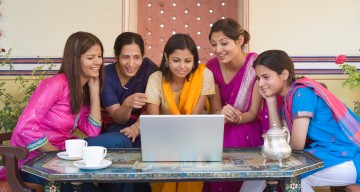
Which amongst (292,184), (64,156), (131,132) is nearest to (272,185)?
(292,184)

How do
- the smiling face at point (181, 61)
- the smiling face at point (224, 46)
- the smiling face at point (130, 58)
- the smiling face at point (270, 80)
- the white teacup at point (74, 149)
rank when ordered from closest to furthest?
the white teacup at point (74, 149)
the smiling face at point (270, 80)
the smiling face at point (181, 61)
the smiling face at point (224, 46)
the smiling face at point (130, 58)

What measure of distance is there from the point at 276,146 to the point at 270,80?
19.4 inches

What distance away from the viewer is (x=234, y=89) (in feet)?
8.96

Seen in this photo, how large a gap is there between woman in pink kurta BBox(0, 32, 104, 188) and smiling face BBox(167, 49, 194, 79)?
1.34 ft

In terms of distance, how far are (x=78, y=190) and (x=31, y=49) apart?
7.46ft

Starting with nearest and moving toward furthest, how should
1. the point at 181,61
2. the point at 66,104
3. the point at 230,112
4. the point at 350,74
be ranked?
the point at 66,104, the point at 230,112, the point at 181,61, the point at 350,74

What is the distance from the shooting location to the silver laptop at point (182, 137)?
1671mm

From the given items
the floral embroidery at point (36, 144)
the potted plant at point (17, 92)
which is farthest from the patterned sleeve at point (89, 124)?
the potted plant at point (17, 92)

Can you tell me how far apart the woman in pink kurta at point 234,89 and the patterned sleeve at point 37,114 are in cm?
89

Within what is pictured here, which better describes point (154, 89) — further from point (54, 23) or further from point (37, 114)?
point (54, 23)

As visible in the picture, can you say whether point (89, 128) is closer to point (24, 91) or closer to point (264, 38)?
point (24, 91)

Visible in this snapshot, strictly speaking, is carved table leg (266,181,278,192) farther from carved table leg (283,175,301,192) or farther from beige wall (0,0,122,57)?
beige wall (0,0,122,57)

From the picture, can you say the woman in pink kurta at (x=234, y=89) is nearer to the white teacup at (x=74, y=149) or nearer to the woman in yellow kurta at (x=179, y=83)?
the woman in yellow kurta at (x=179, y=83)

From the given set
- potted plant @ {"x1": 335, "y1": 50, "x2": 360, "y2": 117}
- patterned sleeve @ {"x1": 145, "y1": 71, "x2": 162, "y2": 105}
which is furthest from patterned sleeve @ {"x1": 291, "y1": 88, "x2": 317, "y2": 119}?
potted plant @ {"x1": 335, "y1": 50, "x2": 360, "y2": 117}
